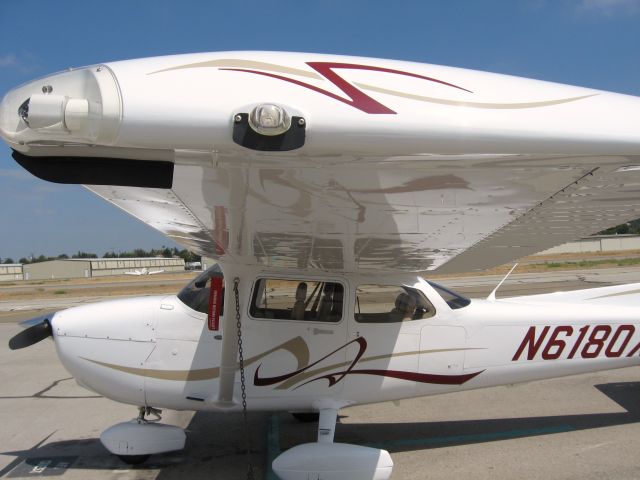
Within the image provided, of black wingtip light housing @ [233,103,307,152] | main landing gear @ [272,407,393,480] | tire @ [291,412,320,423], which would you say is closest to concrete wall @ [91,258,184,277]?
tire @ [291,412,320,423]

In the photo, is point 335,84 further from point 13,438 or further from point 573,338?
point 13,438

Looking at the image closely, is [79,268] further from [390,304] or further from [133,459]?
[390,304]

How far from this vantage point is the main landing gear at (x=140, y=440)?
470cm

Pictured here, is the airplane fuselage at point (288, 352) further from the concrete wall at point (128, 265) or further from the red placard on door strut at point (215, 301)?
the concrete wall at point (128, 265)

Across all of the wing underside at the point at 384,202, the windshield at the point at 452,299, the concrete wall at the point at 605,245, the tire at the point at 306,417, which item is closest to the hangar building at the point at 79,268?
the concrete wall at the point at 605,245

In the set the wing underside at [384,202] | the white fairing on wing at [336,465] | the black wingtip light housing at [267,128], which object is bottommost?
the white fairing on wing at [336,465]

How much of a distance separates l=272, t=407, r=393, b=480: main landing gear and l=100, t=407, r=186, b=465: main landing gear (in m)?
1.20

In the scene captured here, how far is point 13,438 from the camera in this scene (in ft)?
18.4

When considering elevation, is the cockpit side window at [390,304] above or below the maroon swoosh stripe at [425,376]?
above

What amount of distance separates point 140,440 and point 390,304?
263 centimetres

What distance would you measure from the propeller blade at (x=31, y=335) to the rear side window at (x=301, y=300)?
196 cm

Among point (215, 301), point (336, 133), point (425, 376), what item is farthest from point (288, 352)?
point (336, 133)

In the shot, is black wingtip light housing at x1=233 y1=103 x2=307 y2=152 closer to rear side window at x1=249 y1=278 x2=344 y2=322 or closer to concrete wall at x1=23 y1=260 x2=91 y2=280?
rear side window at x1=249 y1=278 x2=344 y2=322

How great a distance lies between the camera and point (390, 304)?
500 cm
